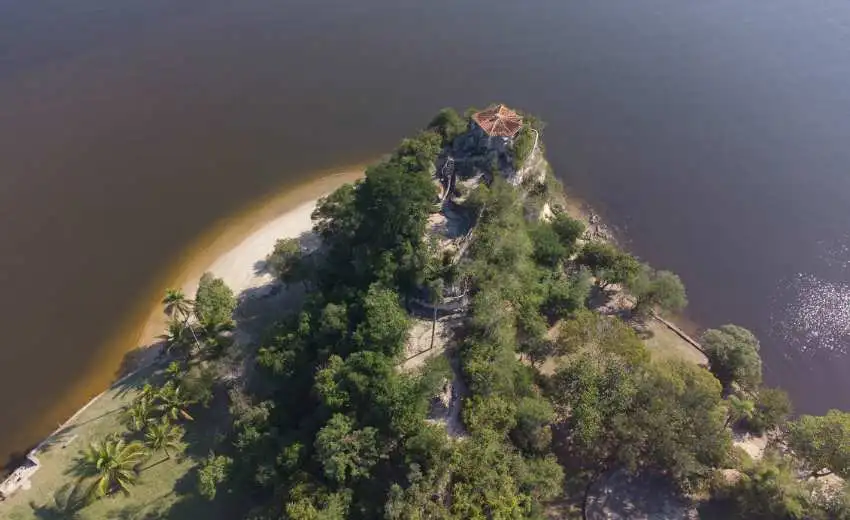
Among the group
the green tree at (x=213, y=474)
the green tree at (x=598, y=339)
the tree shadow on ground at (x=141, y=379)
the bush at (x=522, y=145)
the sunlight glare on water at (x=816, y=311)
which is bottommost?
the sunlight glare on water at (x=816, y=311)

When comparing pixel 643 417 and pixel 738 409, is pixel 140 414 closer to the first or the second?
pixel 643 417

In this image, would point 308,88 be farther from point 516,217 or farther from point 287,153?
point 516,217

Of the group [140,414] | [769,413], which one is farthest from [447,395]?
[769,413]

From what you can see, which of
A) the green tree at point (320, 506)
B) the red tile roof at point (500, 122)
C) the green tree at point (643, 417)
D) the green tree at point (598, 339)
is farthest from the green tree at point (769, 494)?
the red tile roof at point (500, 122)

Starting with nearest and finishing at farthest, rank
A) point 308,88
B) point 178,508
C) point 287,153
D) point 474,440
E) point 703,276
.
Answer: point 474,440 < point 178,508 < point 703,276 < point 287,153 < point 308,88

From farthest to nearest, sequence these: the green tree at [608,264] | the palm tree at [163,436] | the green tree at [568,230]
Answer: the green tree at [568,230]
the green tree at [608,264]
the palm tree at [163,436]

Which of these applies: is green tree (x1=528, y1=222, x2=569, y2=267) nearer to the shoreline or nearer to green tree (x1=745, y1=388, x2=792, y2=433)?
green tree (x1=745, y1=388, x2=792, y2=433)

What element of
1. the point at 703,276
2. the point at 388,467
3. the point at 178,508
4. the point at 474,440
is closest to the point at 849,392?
the point at 703,276

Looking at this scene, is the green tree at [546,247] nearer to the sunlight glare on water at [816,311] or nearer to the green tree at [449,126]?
the green tree at [449,126]
